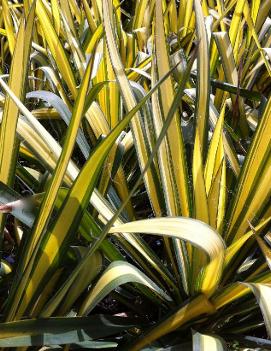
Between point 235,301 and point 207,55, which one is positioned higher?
point 207,55

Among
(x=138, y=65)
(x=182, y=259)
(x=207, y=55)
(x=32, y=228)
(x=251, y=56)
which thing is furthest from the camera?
(x=251, y=56)

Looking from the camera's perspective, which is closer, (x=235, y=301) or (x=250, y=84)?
(x=235, y=301)

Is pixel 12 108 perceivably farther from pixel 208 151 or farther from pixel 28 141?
pixel 208 151

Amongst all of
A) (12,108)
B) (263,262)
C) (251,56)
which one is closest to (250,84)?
(251,56)

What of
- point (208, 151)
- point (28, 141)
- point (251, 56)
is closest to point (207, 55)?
point (208, 151)

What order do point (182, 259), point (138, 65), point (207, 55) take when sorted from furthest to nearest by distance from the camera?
1. point (138, 65)
2. point (207, 55)
3. point (182, 259)

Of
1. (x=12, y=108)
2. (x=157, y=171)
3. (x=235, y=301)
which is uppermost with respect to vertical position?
(x=12, y=108)

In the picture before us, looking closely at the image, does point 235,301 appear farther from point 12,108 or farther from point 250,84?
point 250,84

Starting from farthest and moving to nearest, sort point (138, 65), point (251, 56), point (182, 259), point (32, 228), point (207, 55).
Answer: point (251, 56) < point (138, 65) < point (207, 55) < point (182, 259) < point (32, 228)

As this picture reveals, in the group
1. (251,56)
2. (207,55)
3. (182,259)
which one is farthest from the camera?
(251,56)
